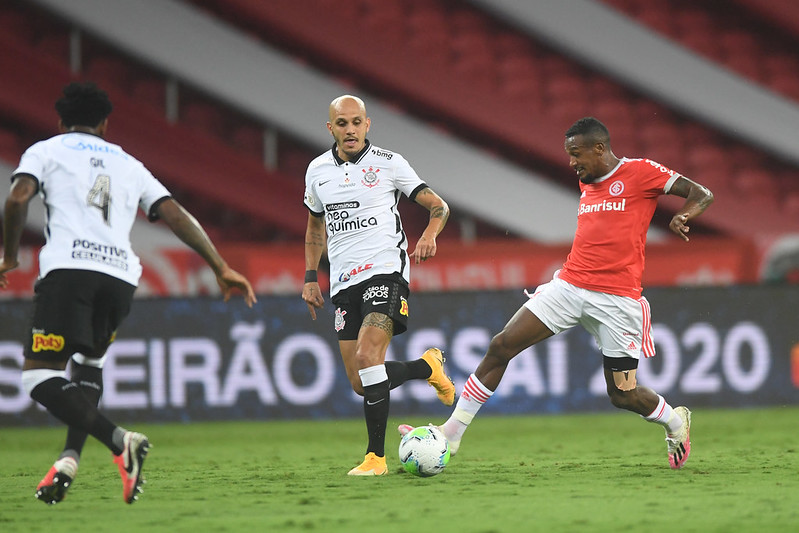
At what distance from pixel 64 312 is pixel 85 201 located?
541 millimetres

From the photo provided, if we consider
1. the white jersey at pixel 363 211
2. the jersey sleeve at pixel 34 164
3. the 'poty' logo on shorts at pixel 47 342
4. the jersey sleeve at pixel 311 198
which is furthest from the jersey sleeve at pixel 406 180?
the 'poty' logo on shorts at pixel 47 342

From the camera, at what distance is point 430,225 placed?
21.9 feet

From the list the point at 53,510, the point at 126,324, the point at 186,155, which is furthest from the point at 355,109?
the point at 186,155

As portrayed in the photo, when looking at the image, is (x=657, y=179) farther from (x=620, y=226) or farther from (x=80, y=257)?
(x=80, y=257)

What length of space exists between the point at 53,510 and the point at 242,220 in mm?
12492

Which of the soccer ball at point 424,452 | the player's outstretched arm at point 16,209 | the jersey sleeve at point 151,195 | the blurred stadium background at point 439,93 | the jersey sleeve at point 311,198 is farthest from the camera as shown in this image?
the blurred stadium background at point 439,93

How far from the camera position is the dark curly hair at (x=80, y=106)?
18.5 feet

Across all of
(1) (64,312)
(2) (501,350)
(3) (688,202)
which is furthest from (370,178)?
(1) (64,312)

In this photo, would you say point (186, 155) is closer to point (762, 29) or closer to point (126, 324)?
point (126, 324)

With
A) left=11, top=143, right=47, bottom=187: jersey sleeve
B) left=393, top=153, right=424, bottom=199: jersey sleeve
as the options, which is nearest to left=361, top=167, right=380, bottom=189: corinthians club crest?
left=393, top=153, right=424, bottom=199: jersey sleeve

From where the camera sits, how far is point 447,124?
1841 cm

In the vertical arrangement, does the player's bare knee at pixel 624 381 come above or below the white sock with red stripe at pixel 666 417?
above

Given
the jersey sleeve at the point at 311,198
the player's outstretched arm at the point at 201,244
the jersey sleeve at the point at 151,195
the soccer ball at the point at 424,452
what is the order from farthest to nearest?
1. the jersey sleeve at the point at 311,198
2. the soccer ball at the point at 424,452
3. the jersey sleeve at the point at 151,195
4. the player's outstretched arm at the point at 201,244

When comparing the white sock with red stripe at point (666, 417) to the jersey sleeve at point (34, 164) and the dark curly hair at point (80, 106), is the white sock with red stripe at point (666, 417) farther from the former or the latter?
the jersey sleeve at point (34, 164)
